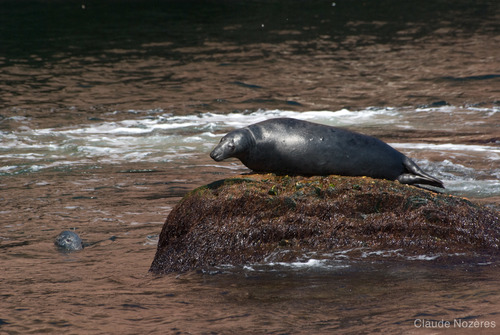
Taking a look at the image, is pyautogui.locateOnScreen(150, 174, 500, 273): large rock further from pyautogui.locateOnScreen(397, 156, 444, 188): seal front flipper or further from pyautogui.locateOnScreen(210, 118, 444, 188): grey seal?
pyautogui.locateOnScreen(397, 156, 444, 188): seal front flipper

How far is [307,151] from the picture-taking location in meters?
5.64

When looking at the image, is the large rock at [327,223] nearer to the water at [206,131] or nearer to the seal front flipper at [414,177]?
the water at [206,131]

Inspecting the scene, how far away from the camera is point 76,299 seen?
472cm

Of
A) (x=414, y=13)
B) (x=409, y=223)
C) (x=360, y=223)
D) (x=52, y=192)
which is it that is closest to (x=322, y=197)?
(x=360, y=223)

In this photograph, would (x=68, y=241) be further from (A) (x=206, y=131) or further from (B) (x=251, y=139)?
(A) (x=206, y=131)

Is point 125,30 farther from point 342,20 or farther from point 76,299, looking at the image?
point 76,299

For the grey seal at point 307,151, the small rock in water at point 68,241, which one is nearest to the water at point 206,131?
the small rock in water at point 68,241

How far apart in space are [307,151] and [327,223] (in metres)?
0.66

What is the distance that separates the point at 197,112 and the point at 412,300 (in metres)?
10.3

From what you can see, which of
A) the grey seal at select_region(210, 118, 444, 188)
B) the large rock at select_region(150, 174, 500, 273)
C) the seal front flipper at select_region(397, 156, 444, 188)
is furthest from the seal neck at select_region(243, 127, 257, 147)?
the seal front flipper at select_region(397, 156, 444, 188)

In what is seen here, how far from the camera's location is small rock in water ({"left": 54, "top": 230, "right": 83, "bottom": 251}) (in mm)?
6086

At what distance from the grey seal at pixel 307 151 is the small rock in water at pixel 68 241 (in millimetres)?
1551

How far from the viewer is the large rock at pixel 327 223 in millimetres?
5285

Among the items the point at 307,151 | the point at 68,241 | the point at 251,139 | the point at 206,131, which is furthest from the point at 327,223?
the point at 206,131
